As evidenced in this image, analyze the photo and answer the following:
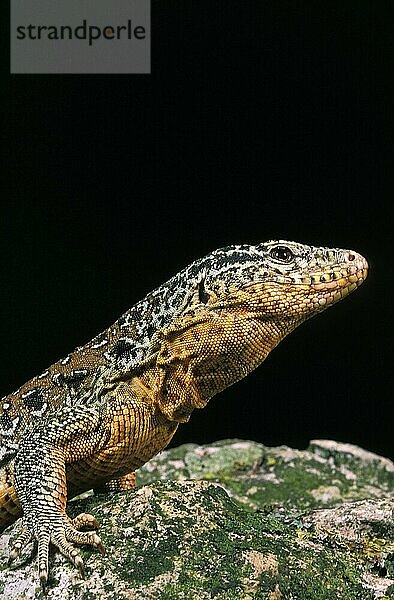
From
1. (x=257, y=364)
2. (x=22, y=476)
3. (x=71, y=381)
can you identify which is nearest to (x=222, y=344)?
(x=257, y=364)

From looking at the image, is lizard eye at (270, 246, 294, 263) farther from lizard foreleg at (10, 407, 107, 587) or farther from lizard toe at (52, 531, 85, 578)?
lizard toe at (52, 531, 85, 578)

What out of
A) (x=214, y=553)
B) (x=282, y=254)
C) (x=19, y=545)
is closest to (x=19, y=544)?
(x=19, y=545)

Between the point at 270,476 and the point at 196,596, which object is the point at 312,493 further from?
the point at 196,596

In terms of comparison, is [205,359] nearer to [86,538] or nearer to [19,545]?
[86,538]

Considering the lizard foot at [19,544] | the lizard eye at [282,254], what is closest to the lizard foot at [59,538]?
the lizard foot at [19,544]

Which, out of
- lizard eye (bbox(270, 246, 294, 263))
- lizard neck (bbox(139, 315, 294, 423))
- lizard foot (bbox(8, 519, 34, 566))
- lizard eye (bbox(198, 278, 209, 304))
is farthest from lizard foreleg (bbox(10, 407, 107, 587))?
lizard eye (bbox(270, 246, 294, 263))

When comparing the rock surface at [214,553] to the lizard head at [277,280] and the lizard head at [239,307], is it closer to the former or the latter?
the lizard head at [239,307]

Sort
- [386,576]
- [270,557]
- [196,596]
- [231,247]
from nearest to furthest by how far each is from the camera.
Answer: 1. [196,596]
2. [270,557]
3. [386,576]
4. [231,247]

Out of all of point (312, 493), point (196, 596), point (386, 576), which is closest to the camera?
point (196, 596)
